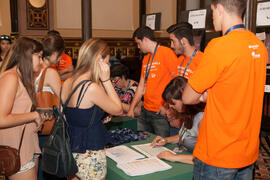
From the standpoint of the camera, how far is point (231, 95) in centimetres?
134

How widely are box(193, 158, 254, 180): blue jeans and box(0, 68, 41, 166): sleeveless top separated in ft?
3.37

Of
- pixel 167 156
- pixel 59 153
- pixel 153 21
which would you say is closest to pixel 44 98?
pixel 59 153

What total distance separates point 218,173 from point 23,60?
1.30 m

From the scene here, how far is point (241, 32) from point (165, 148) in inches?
47.6

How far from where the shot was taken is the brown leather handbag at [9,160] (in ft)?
5.56

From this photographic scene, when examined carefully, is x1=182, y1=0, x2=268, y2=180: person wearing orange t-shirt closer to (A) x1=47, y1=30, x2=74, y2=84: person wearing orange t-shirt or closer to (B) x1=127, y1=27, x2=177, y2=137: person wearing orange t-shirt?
(B) x1=127, y1=27, x2=177, y2=137: person wearing orange t-shirt

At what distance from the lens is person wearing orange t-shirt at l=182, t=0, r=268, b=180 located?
1317mm

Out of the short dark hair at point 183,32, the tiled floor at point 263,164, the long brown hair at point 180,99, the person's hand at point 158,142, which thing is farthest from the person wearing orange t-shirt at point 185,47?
the tiled floor at point 263,164

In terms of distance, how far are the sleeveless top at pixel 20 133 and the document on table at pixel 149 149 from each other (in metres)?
0.80

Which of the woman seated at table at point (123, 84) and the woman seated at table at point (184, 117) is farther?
the woman seated at table at point (123, 84)

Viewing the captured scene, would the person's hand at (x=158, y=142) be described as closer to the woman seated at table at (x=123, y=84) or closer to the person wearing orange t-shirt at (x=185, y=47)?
the person wearing orange t-shirt at (x=185, y=47)

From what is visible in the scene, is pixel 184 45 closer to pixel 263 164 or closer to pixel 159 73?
pixel 159 73

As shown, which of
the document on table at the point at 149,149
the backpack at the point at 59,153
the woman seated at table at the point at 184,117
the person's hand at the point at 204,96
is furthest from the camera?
the document on table at the point at 149,149

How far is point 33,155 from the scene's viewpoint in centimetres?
187
